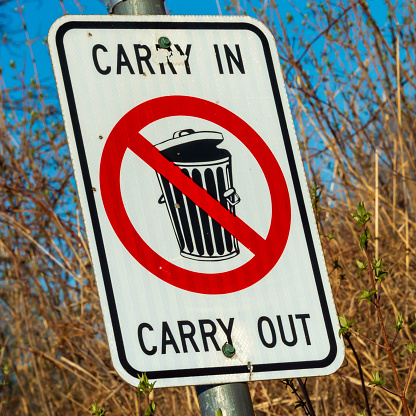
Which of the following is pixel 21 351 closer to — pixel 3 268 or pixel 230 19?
pixel 3 268

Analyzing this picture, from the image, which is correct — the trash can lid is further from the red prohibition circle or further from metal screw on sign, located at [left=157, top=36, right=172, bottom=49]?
metal screw on sign, located at [left=157, top=36, right=172, bottom=49]

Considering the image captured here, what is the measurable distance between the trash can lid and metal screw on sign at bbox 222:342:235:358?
35 centimetres

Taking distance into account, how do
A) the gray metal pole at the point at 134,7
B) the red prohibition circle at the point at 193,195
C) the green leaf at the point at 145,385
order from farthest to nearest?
the gray metal pole at the point at 134,7
the red prohibition circle at the point at 193,195
the green leaf at the point at 145,385

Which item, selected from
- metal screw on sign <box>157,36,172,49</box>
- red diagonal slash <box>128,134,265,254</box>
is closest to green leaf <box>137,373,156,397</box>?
red diagonal slash <box>128,134,265,254</box>

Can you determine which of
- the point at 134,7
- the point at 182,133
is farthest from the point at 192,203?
the point at 134,7

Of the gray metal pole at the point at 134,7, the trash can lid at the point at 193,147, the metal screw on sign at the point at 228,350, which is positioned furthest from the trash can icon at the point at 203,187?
the gray metal pole at the point at 134,7

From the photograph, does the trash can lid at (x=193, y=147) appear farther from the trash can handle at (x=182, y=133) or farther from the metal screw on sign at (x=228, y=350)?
the metal screw on sign at (x=228, y=350)

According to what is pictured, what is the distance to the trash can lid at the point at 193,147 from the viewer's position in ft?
4.23

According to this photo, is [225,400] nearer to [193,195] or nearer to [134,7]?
[193,195]

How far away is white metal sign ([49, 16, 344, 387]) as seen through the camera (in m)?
1.17

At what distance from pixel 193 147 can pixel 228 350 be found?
0.39 meters

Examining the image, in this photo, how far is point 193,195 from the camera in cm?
127

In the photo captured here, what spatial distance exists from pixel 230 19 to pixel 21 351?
3.11m

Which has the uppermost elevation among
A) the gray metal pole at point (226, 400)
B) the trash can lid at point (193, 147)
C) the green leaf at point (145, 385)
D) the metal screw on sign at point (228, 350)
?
the trash can lid at point (193, 147)
